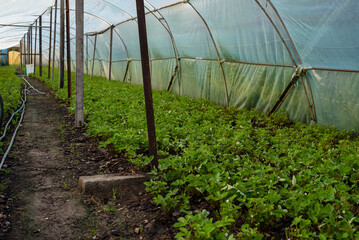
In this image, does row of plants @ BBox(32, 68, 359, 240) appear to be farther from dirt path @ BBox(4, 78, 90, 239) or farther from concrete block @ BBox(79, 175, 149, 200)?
dirt path @ BBox(4, 78, 90, 239)

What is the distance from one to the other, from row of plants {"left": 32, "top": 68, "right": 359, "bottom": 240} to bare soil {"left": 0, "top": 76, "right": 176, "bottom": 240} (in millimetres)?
216

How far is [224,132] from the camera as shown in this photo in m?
5.71

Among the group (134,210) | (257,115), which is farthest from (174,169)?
(257,115)

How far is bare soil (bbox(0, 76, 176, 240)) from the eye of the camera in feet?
10.2

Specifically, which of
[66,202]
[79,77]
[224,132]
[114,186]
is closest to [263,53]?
[224,132]

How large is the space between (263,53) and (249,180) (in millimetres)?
5180

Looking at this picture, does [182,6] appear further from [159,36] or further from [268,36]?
[268,36]

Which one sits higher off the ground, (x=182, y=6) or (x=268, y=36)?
(x=182, y=6)

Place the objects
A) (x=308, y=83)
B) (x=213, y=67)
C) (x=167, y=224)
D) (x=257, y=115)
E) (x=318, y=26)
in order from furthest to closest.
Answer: (x=213, y=67) < (x=257, y=115) < (x=308, y=83) < (x=318, y=26) < (x=167, y=224)

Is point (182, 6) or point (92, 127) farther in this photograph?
point (182, 6)

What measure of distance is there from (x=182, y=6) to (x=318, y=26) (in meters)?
5.13

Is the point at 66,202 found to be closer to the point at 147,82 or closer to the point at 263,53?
the point at 147,82

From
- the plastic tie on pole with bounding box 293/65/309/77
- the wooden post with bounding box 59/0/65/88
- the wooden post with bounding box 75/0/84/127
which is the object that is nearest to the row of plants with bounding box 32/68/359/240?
the wooden post with bounding box 75/0/84/127

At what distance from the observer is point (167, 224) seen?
3.21 metres
